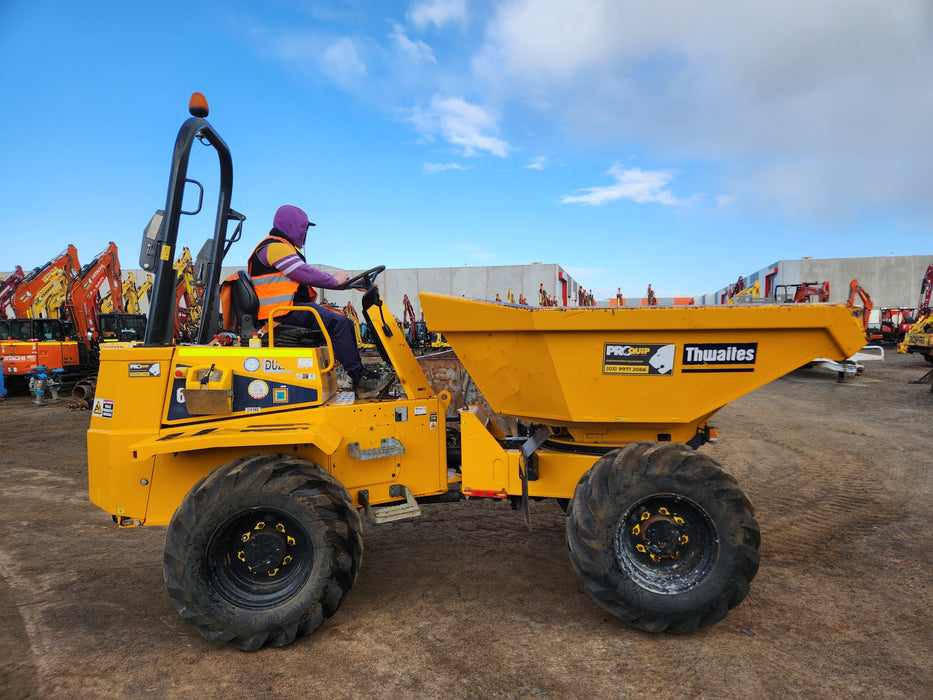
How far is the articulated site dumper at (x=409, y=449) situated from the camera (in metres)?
2.97

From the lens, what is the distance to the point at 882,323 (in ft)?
89.0

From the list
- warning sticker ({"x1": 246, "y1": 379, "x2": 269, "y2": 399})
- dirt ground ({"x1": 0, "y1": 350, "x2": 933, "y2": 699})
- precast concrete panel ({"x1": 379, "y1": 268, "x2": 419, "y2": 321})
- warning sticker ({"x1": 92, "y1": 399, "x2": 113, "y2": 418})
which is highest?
precast concrete panel ({"x1": 379, "y1": 268, "x2": 419, "y2": 321})

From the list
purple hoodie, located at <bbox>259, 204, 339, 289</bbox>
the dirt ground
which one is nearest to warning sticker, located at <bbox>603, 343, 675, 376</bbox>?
the dirt ground

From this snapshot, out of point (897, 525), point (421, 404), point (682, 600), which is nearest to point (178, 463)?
point (421, 404)

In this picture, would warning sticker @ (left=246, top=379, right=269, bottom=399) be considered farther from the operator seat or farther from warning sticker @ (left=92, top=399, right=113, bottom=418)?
warning sticker @ (left=92, top=399, right=113, bottom=418)

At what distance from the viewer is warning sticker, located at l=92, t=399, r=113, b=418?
3.18 m

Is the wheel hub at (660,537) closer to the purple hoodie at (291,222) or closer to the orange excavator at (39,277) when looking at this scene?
the purple hoodie at (291,222)

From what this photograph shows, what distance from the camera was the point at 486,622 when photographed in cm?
322

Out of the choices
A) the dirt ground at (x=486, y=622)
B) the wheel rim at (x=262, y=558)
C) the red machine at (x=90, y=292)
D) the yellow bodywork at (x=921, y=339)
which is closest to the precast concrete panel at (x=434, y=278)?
the red machine at (x=90, y=292)

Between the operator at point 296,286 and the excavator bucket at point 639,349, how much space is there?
0.75m

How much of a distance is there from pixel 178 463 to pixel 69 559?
2041 mm

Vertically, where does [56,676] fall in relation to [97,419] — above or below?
below

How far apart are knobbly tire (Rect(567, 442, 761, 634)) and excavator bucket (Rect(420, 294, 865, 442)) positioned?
324 mm

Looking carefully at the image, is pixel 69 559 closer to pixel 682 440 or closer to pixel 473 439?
pixel 473 439
